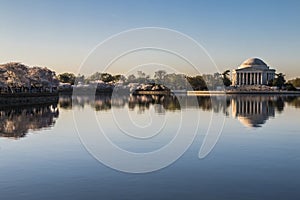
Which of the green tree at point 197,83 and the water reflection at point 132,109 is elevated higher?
the green tree at point 197,83

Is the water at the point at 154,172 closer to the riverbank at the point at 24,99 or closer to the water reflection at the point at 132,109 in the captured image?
the water reflection at the point at 132,109

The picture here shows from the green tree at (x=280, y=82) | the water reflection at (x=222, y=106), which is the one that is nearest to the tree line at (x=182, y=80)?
the green tree at (x=280, y=82)

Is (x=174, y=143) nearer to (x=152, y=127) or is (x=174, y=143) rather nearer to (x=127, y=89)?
(x=152, y=127)

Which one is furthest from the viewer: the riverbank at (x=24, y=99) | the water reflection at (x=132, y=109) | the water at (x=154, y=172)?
the riverbank at (x=24, y=99)

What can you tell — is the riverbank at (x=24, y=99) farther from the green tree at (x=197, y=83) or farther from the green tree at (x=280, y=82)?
the green tree at (x=280, y=82)

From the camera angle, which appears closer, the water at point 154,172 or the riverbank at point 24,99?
the water at point 154,172

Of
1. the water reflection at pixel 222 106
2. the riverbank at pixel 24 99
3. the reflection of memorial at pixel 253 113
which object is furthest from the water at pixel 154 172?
the riverbank at pixel 24 99

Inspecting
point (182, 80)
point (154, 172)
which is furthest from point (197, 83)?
point (154, 172)

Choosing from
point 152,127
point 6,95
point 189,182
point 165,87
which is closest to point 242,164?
point 189,182

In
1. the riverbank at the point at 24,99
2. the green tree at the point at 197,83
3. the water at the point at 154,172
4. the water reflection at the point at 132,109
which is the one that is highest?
the green tree at the point at 197,83

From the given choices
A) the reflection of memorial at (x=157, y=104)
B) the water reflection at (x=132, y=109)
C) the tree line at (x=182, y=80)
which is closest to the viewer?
the water reflection at (x=132, y=109)

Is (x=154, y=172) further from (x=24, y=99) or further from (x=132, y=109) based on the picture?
(x=24, y=99)

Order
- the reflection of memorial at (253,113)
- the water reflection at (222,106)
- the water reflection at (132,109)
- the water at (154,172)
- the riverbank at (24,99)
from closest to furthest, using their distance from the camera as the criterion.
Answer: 1. the water at (154,172)
2. the water reflection at (132,109)
3. the reflection of memorial at (253,113)
4. the water reflection at (222,106)
5. the riverbank at (24,99)

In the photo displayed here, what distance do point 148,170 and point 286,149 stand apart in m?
9.99
